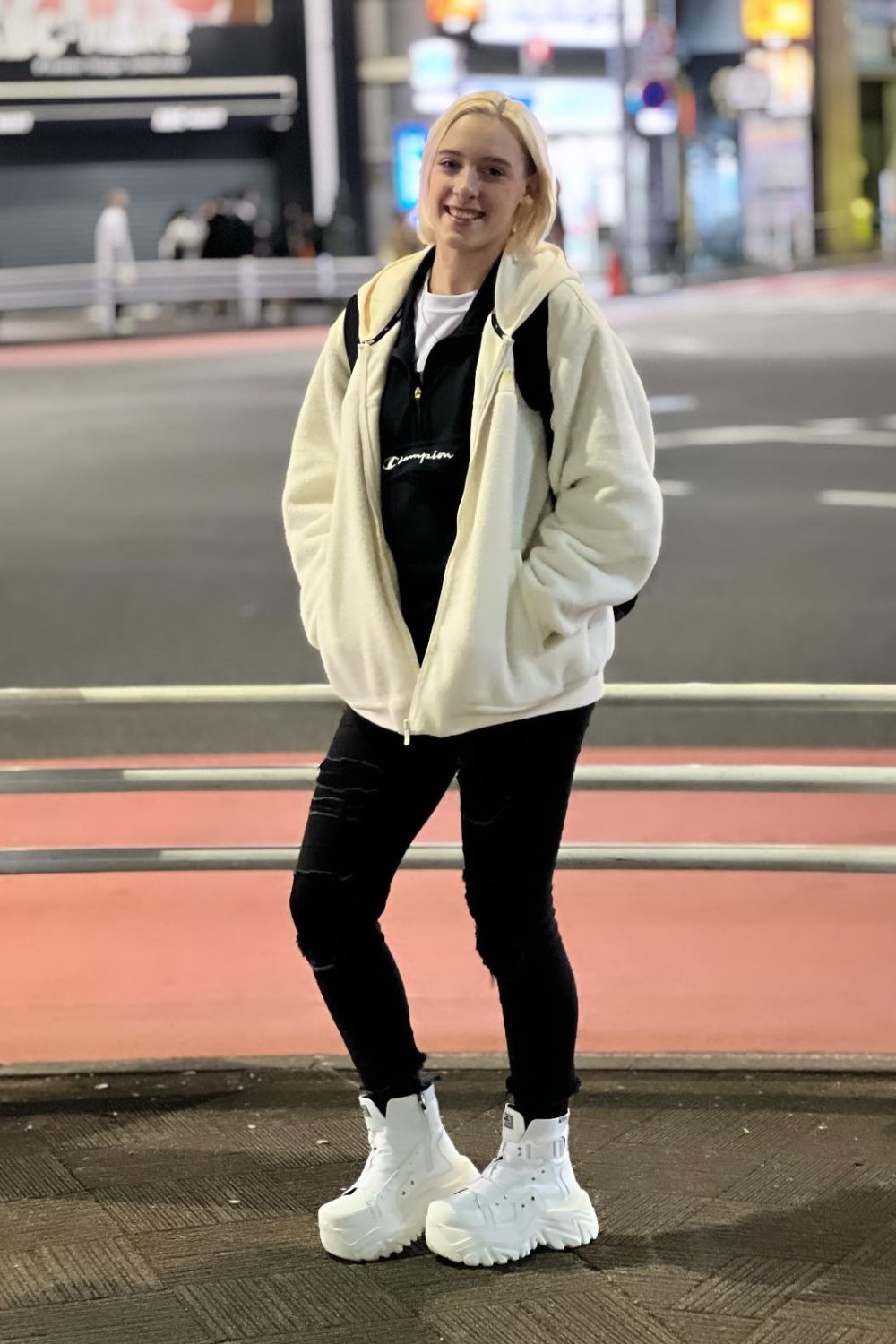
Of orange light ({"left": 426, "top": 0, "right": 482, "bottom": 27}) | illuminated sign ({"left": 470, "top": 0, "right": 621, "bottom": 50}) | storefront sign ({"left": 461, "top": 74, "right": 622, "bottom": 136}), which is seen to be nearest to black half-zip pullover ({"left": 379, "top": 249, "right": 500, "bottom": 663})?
orange light ({"left": 426, "top": 0, "right": 482, "bottom": 27})

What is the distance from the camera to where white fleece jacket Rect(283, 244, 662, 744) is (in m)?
3.01

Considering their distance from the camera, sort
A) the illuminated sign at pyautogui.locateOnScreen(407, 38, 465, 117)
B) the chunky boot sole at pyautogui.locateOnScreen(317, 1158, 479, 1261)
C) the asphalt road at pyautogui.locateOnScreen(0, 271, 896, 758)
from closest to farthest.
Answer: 1. the chunky boot sole at pyautogui.locateOnScreen(317, 1158, 479, 1261)
2. the asphalt road at pyautogui.locateOnScreen(0, 271, 896, 758)
3. the illuminated sign at pyautogui.locateOnScreen(407, 38, 465, 117)

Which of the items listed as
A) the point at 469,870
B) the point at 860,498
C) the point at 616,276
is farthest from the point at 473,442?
the point at 616,276

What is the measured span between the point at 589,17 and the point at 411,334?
4090 centimetres

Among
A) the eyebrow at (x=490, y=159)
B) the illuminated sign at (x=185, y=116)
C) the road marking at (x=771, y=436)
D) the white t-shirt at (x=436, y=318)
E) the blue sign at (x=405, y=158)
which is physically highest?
the illuminated sign at (x=185, y=116)

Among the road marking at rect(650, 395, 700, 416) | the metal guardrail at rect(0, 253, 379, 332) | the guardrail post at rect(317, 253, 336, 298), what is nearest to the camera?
the road marking at rect(650, 395, 700, 416)

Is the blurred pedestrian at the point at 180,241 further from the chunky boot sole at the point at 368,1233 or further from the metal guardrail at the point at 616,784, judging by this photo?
the chunky boot sole at the point at 368,1233

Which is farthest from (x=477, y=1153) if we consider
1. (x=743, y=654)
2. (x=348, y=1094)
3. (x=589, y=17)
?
(x=589, y=17)

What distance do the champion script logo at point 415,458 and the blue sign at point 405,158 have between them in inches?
1418

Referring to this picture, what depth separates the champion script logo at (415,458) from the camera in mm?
3092

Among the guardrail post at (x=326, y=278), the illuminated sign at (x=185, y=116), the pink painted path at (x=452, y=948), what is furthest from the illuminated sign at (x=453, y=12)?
the pink painted path at (x=452, y=948)

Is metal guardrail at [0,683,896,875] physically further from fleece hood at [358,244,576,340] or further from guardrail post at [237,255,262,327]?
guardrail post at [237,255,262,327]

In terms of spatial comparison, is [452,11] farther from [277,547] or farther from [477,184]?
[477,184]

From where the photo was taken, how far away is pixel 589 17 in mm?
41594
